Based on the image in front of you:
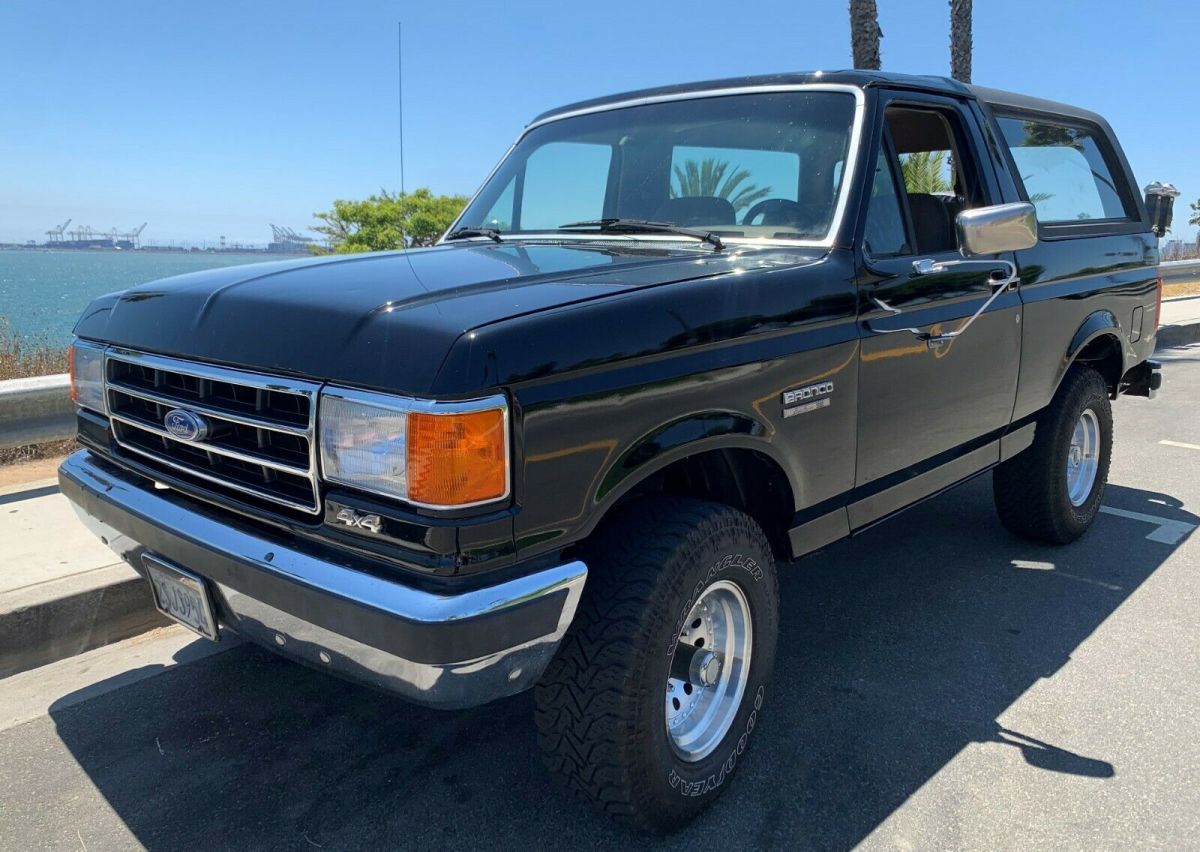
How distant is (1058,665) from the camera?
11.1 ft

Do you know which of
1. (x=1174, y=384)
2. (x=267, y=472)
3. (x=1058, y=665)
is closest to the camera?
(x=267, y=472)

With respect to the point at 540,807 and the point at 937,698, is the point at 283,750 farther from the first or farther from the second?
the point at 937,698

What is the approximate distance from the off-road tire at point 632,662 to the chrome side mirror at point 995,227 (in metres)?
1.25

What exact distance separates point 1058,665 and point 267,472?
287 centimetres

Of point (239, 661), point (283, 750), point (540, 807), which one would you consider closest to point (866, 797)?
point (540, 807)

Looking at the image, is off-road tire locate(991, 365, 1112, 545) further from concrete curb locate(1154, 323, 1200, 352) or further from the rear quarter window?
concrete curb locate(1154, 323, 1200, 352)

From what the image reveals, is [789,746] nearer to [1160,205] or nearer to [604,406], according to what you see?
[604,406]

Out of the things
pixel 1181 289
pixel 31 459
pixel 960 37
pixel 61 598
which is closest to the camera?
pixel 61 598

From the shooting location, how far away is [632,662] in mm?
2156

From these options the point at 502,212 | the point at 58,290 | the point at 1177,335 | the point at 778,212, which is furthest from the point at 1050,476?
the point at 58,290

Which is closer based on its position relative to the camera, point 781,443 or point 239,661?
point 781,443

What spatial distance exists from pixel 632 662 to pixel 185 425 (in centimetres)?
130

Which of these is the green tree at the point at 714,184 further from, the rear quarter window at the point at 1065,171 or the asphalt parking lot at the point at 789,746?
the asphalt parking lot at the point at 789,746

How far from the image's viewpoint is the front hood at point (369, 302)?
1.98 metres
